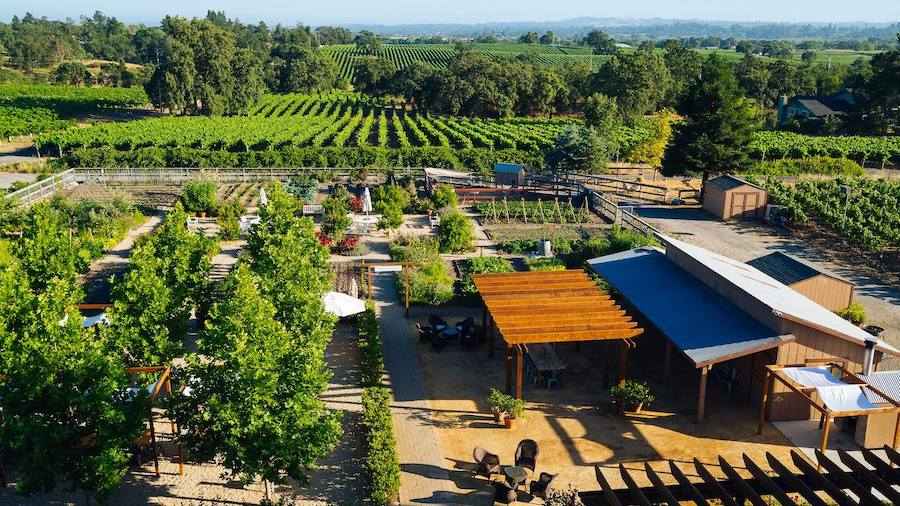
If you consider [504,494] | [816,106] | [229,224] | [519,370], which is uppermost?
[816,106]

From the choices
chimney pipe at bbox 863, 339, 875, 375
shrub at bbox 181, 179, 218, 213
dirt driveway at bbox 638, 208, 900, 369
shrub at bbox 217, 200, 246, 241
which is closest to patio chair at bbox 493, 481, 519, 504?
chimney pipe at bbox 863, 339, 875, 375

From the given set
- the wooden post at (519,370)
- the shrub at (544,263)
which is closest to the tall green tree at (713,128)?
the shrub at (544,263)

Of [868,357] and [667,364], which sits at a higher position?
[868,357]

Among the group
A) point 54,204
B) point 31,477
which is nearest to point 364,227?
point 54,204

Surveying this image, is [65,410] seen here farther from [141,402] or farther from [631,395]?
[631,395]

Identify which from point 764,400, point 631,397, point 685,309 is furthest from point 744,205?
point 631,397

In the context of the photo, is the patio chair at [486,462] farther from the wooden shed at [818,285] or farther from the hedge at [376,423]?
the wooden shed at [818,285]
